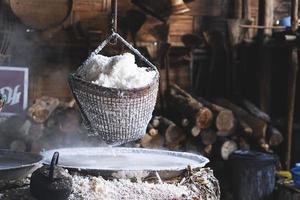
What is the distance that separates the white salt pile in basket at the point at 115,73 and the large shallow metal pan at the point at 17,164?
0.66 m

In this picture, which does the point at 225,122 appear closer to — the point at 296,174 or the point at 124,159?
the point at 296,174

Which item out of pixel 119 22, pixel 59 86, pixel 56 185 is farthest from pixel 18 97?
pixel 56 185

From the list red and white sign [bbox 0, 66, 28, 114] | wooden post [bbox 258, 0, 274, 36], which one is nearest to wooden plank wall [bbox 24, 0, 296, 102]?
wooden post [bbox 258, 0, 274, 36]

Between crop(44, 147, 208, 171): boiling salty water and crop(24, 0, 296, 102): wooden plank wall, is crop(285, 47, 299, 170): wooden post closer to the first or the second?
crop(24, 0, 296, 102): wooden plank wall

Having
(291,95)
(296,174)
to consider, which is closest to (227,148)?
(296,174)

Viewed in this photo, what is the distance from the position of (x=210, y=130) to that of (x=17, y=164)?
3080 mm

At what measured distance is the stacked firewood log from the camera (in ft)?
19.7

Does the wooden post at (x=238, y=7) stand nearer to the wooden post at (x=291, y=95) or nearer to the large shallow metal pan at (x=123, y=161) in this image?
the wooden post at (x=291, y=95)

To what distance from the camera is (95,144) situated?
569 cm

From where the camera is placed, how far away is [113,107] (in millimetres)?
2975

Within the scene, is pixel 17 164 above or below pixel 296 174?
above

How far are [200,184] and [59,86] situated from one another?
3688mm

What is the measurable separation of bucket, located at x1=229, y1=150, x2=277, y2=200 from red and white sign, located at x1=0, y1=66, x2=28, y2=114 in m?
2.44

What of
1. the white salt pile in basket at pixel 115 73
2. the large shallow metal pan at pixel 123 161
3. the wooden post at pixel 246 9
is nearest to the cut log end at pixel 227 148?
the wooden post at pixel 246 9
